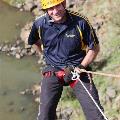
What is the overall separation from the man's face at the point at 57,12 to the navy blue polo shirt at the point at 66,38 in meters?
0.13

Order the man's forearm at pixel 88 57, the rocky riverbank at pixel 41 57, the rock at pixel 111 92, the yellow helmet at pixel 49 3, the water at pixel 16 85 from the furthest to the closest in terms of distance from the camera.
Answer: the water at pixel 16 85 < the rock at pixel 111 92 < the rocky riverbank at pixel 41 57 < the man's forearm at pixel 88 57 < the yellow helmet at pixel 49 3

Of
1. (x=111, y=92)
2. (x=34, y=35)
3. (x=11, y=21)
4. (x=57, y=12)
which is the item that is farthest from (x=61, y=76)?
(x=11, y=21)

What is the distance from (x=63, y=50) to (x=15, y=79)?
599 cm

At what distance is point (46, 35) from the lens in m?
6.55

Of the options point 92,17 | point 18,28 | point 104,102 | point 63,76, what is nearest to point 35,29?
point 63,76

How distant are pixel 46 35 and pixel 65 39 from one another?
13.0 inches

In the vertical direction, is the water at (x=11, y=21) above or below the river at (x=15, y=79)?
above

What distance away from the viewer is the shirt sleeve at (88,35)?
6.31 m

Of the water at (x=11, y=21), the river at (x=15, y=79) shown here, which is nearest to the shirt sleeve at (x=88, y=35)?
the river at (x=15, y=79)

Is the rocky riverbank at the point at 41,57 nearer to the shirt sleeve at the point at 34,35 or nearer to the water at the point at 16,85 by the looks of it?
the water at the point at 16,85

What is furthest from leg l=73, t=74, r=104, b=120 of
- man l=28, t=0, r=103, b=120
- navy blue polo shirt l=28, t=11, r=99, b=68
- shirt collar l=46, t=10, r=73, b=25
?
shirt collar l=46, t=10, r=73, b=25

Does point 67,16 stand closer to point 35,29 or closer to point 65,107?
point 35,29

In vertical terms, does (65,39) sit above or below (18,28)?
above

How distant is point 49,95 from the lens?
671 centimetres
